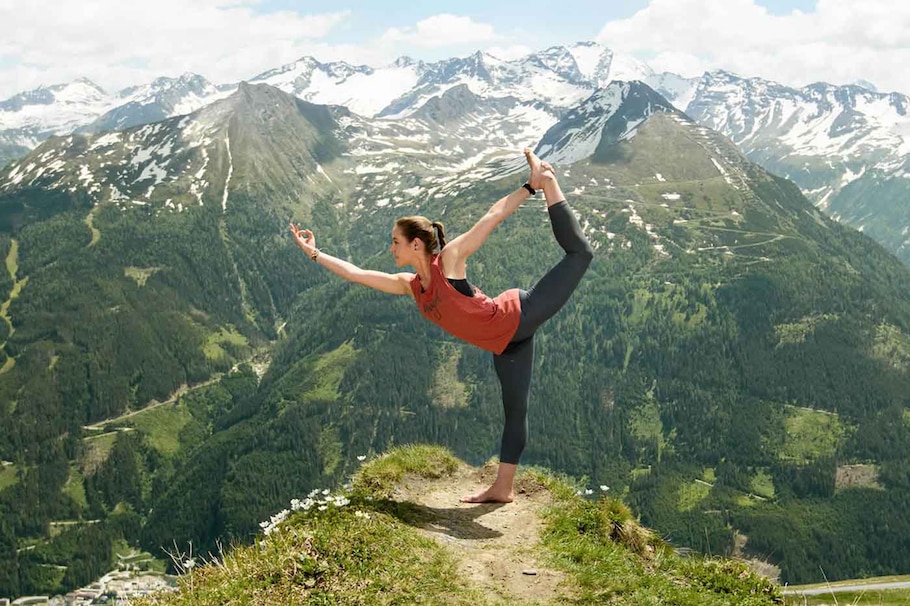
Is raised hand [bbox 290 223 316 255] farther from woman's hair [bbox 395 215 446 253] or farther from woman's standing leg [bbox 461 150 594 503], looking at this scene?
woman's standing leg [bbox 461 150 594 503]

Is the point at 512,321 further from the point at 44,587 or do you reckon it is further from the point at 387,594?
the point at 44,587

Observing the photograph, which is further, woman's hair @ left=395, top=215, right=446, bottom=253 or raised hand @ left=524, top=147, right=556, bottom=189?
raised hand @ left=524, top=147, right=556, bottom=189

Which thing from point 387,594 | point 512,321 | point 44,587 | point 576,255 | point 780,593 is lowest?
point 44,587

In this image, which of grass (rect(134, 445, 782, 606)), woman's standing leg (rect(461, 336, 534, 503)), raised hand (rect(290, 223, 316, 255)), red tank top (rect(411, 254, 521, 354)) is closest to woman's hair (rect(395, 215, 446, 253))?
red tank top (rect(411, 254, 521, 354))

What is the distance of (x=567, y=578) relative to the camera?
36.9 ft

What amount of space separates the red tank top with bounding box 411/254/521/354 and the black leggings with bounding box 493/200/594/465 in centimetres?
26

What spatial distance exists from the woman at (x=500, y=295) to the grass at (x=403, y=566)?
257cm

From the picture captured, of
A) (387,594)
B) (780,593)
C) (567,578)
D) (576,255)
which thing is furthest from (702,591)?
Answer: (576,255)

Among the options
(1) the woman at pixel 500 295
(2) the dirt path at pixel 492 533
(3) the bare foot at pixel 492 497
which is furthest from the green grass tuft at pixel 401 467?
(1) the woman at pixel 500 295

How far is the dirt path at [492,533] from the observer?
11.0 metres

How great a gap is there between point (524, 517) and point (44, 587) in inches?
9100

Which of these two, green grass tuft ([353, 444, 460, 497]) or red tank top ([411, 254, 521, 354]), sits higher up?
red tank top ([411, 254, 521, 354])

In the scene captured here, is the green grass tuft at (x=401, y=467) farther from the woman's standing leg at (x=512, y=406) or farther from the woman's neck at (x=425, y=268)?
the woman's neck at (x=425, y=268)

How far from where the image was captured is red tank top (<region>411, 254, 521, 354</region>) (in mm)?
13023
